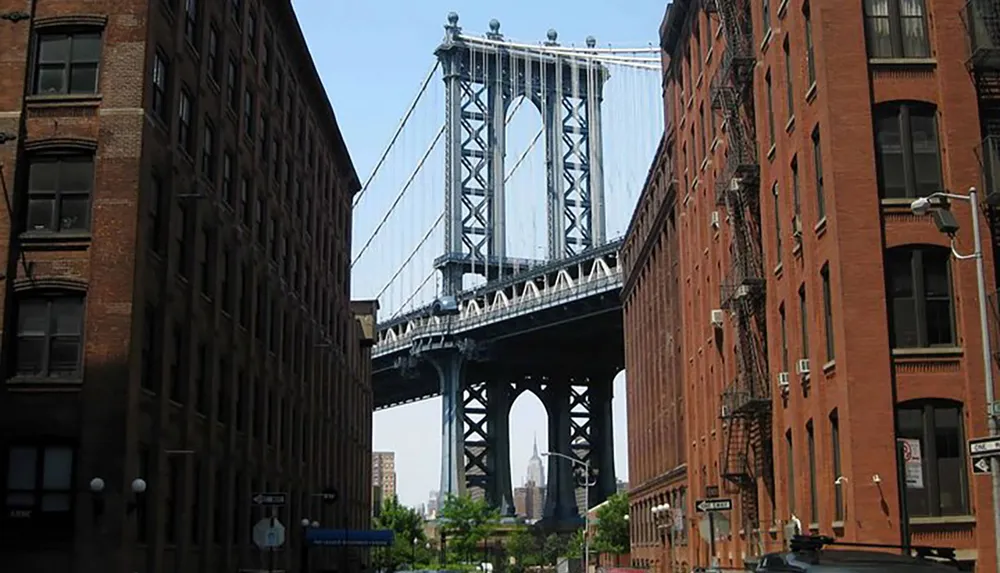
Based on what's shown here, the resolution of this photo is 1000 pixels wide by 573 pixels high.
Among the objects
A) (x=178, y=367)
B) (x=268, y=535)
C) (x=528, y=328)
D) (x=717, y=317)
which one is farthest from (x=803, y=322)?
(x=528, y=328)

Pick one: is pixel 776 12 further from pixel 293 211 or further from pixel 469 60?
pixel 469 60

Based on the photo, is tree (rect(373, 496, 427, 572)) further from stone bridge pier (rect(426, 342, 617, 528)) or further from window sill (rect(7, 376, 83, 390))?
window sill (rect(7, 376, 83, 390))

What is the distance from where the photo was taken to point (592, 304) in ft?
379

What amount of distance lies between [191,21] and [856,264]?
2150 cm

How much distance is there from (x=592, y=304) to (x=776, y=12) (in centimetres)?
7899

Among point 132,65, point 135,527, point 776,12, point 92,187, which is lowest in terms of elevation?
point 135,527

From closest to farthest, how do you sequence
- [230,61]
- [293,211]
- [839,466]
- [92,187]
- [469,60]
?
[839,466], [92,187], [230,61], [293,211], [469,60]

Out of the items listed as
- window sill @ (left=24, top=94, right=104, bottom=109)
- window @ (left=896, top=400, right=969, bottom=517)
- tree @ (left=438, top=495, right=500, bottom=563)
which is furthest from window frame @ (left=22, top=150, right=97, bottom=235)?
tree @ (left=438, top=495, right=500, bottom=563)

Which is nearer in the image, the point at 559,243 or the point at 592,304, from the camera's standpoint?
the point at 592,304

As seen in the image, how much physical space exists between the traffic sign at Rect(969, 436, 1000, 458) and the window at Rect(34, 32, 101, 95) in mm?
23541

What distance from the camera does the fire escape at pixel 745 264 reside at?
4072 cm

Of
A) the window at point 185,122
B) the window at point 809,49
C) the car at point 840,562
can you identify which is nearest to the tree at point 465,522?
the window at point 185,122

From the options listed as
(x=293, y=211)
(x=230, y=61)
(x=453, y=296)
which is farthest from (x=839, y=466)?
(x=453, y=296)

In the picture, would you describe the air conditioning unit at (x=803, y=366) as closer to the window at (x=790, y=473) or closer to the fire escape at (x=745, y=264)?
the window at (x=790, y=473)
